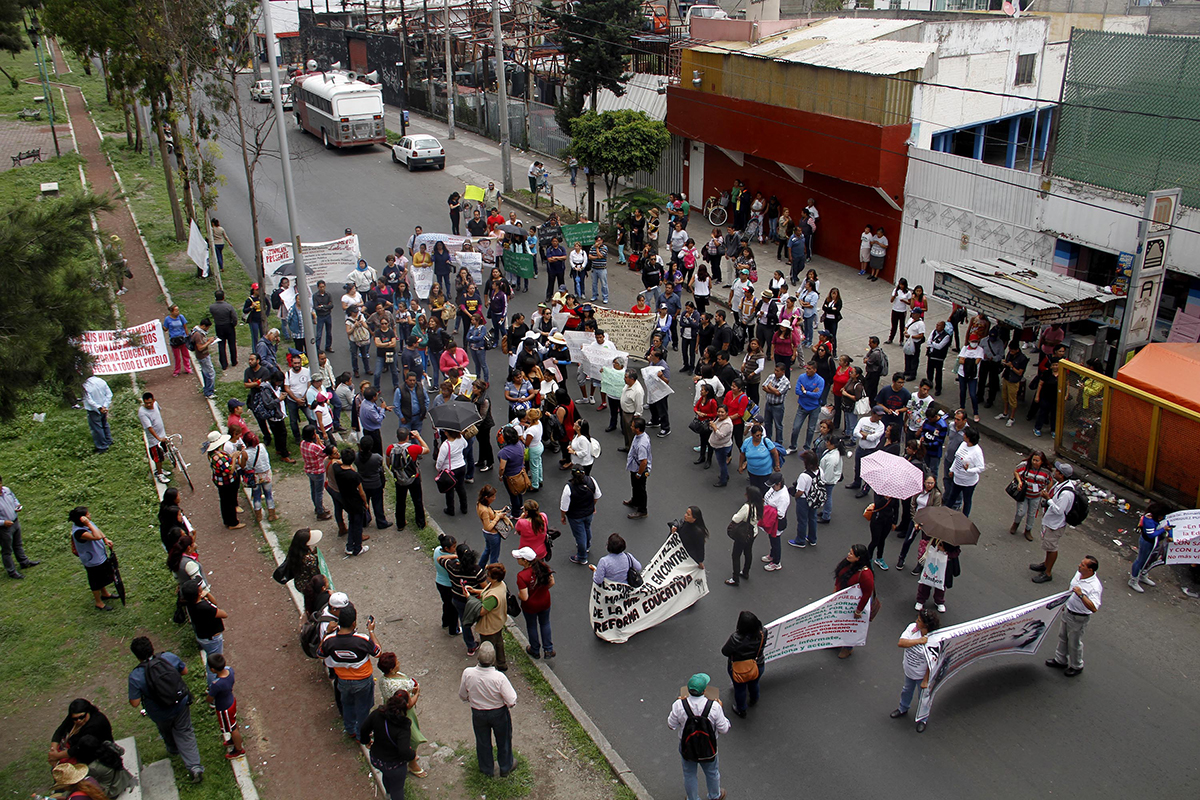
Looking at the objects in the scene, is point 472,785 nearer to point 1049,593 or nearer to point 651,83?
point 1049,593

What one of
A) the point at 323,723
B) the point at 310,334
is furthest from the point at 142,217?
the point at 323,723

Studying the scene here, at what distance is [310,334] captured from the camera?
16922 millimetres

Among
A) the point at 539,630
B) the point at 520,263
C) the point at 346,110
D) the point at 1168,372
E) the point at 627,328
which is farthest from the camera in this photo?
the point at 346,110

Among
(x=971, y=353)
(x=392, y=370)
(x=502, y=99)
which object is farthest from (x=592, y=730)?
(x=502, y=99)

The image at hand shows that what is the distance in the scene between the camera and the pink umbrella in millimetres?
11117

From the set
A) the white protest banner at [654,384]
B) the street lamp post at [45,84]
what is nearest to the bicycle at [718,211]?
the white protest banner at [654,384]

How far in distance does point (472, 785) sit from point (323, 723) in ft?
5.98

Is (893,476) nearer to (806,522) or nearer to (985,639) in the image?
(806,522)

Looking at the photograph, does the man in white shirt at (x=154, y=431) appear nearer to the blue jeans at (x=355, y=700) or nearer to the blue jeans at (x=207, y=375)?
the blue jeans at (x=207, y=375)

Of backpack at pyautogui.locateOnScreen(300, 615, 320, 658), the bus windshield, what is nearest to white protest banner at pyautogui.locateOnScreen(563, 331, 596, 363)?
backpack at pyautogui.locateOnScreen(300, 615, 320, 658)

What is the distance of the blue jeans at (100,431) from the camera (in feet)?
49.6

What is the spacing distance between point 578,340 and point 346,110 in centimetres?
2468

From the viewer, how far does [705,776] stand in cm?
827

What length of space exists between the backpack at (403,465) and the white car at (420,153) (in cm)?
2451
